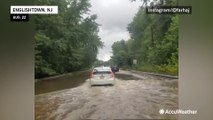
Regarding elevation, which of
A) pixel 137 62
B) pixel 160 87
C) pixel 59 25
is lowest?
pixel 160 87

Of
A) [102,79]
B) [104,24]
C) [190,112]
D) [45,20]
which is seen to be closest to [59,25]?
[45,20]

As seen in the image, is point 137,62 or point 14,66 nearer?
point 14,66

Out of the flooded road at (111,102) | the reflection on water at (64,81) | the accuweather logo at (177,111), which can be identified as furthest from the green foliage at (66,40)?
the accuweather logo at (177,111)

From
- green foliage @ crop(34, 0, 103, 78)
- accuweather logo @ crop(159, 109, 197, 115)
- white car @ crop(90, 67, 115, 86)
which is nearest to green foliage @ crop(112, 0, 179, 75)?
white car @ crop(90, 67, 115, 86)

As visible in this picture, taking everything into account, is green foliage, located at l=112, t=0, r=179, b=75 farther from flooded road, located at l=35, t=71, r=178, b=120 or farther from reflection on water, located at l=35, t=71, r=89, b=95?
reflection on water, located at l=35, t=71, r=89, b=95

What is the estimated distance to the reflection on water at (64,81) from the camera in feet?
17.1

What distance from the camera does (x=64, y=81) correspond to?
213 inches

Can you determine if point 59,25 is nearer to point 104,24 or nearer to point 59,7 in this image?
point 59,7

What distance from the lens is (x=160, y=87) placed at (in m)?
5.26

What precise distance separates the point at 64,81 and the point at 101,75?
1.76 feet

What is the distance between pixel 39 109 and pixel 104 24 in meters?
1.48

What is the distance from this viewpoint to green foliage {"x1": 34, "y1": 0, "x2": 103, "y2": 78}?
521cm

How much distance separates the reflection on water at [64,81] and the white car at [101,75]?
0.32 feet

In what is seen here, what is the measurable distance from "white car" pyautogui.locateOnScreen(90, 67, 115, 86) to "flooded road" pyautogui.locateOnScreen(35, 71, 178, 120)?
10 centimetres
